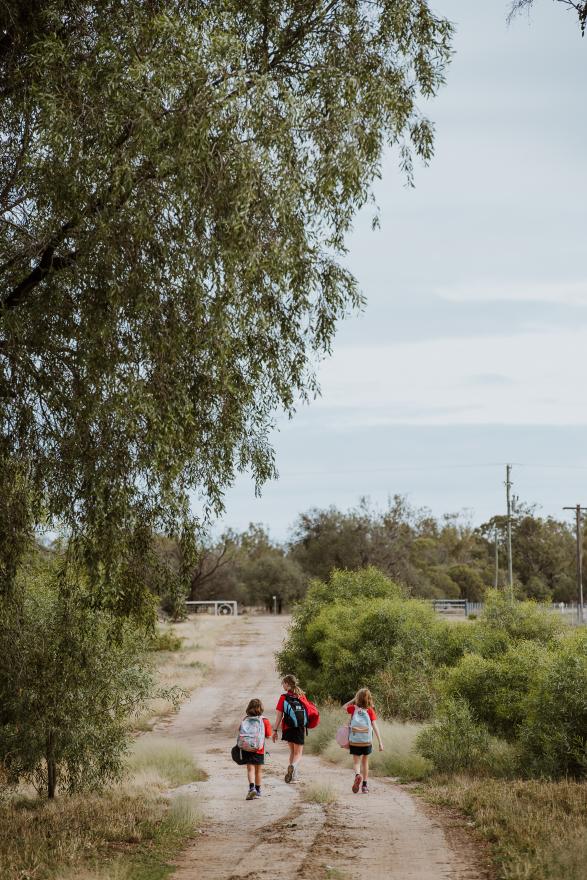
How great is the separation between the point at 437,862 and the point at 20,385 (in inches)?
266

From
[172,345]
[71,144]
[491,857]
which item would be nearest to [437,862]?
[491,857]

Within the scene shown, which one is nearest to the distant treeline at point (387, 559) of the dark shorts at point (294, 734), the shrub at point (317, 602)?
the shrub at point (317, 602)

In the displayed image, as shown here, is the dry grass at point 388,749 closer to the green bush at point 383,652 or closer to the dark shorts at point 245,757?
the green bush at point 383,652

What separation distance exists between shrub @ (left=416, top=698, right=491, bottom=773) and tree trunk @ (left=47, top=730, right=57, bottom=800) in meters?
6.61

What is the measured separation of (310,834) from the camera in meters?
12.0

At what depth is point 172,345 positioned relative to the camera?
32.7 feet

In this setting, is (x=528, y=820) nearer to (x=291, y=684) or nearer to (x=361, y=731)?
(x=361, y=731)

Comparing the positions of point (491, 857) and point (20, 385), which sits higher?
point (20, 385)

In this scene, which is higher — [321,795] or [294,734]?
[294,734]

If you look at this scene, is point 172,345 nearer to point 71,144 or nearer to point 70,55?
point 71,144

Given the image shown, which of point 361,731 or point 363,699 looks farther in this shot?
point 363,699

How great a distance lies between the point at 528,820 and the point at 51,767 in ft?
23.6

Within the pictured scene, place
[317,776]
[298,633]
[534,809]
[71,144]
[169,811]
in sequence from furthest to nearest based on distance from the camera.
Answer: [298,633], [317,776], [169,811], [534,809], [71,144]

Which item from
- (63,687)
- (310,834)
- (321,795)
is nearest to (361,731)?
(321,795)
